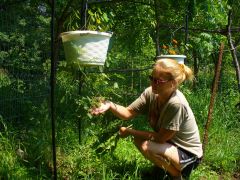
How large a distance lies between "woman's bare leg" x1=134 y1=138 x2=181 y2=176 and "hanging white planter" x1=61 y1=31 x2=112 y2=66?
968mm

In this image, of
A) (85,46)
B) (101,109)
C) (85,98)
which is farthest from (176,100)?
(85,46)

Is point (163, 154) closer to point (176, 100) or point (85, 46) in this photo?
point (176, 100)

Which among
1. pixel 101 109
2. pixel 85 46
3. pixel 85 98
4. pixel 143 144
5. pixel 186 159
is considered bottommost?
pixel 186 159

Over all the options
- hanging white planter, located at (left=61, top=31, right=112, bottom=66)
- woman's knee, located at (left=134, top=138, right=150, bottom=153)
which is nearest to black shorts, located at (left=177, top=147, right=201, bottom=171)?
woman's knee, located at (left=134, top=138, right=150, bottom=153)

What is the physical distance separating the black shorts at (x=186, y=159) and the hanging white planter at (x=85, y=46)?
116cm

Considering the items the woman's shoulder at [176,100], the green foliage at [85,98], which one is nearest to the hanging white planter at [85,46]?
the green foliage at [85,98]

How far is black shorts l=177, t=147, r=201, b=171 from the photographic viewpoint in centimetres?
344

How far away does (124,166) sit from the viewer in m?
3.70

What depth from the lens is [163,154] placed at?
134 inches

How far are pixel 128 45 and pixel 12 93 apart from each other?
2154 millimetres

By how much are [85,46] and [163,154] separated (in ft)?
3.96

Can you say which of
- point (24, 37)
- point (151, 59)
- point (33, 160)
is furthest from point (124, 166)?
point (151, 59)

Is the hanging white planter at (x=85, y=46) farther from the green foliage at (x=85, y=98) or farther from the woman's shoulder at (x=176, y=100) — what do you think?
the woman's shoulder at (x=176, y=100)

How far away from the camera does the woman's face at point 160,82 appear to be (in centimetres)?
326
